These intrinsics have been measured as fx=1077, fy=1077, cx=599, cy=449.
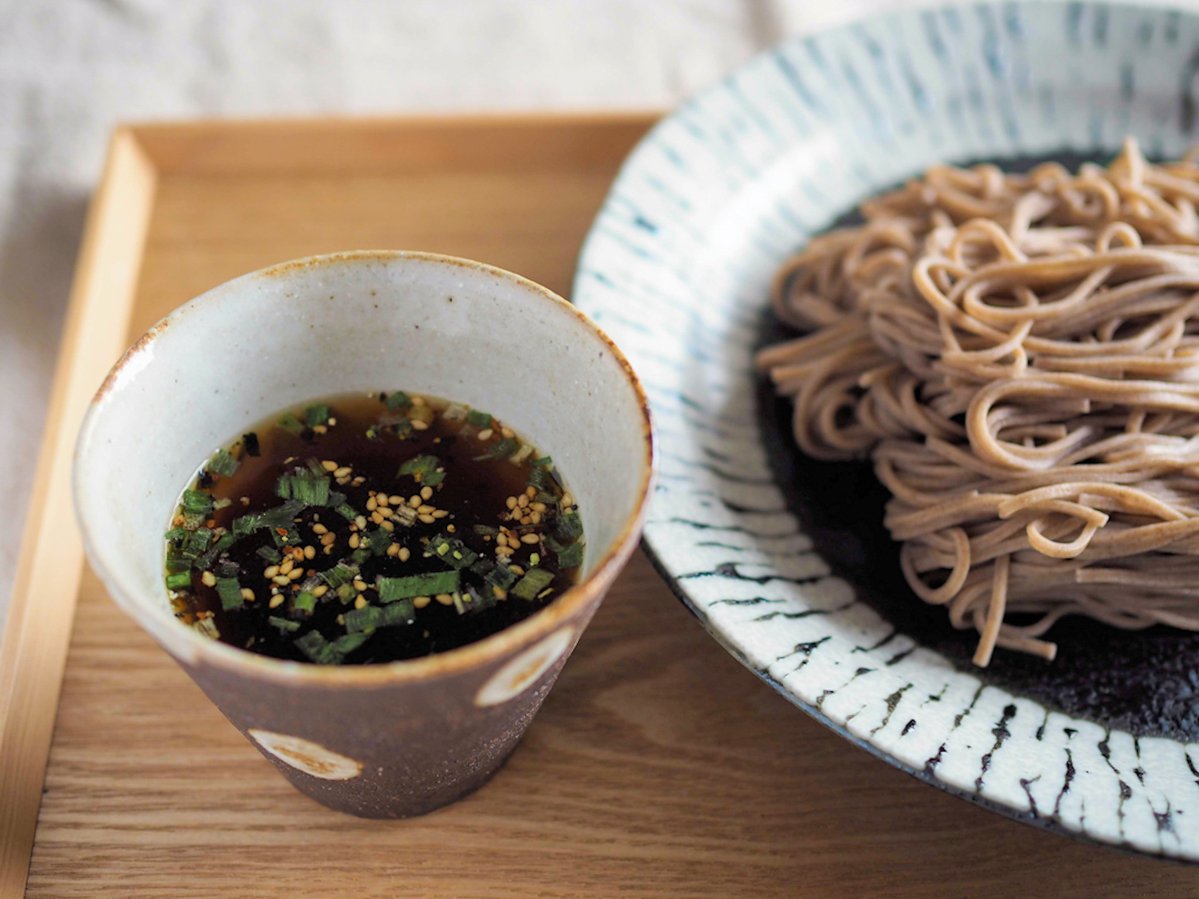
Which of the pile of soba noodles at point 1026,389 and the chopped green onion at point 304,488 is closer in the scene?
the chopped green onion at point 304,488

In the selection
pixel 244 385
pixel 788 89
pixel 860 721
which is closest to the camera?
pixel 860 721

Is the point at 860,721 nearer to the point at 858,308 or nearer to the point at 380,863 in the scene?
the point at 380,863

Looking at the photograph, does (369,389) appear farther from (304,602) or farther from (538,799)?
(538,799)

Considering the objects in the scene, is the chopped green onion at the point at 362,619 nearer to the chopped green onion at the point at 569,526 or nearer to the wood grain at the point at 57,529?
the chopped green onion at the point at 569,526

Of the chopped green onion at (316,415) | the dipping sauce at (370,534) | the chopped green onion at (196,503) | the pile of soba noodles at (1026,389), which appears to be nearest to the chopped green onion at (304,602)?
the dipping sauce at (370,534)

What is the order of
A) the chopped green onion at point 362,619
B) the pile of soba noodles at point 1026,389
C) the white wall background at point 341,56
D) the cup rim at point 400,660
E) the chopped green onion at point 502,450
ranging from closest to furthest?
the cup rim at point 400,660
the chopped green onion at point 362,619
the chopped green onion at point 502,450
the pile of soba noodles at point 1026,389
the white wall background at point 341,56

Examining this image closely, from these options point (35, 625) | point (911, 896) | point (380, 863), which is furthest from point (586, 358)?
point (35, 625)

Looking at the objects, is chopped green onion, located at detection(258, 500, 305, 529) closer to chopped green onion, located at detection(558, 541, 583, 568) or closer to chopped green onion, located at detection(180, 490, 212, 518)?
chopped green onion, located at detection(180, 490, 212, 518)
